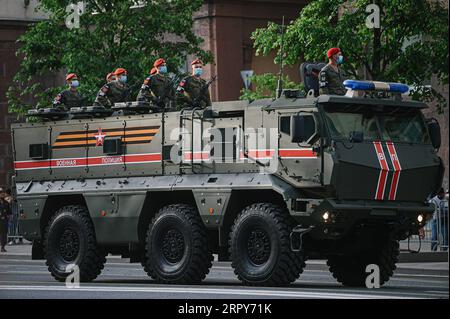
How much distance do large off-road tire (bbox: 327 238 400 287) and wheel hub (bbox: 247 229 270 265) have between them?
1801 millimetres

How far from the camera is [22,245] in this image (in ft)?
150

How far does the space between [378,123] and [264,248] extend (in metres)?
2.62

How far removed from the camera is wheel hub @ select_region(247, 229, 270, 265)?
23.9 meters

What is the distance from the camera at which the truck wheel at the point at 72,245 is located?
88.3 feet

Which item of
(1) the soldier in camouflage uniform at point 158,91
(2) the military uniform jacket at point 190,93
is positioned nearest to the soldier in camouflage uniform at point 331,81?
(2) the military uniform jacket at point 190,93

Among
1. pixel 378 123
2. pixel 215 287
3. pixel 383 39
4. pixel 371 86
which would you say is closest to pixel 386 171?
pixel 378 123

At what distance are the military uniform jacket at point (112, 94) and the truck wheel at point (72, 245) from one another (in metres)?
1.98

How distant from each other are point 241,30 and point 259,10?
1119 mm

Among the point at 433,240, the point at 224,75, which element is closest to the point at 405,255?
the point at 433,240

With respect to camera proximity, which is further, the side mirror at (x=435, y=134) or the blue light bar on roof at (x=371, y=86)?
the side mirror at (x=435, y=134)

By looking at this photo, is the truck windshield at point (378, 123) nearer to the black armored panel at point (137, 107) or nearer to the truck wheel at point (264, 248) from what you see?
Result: the truck wheel at point (264, 248)

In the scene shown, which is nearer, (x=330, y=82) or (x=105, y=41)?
(x=330, y=82)

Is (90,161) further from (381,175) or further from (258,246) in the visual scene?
(381,175)

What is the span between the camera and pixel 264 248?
78.5 ft
